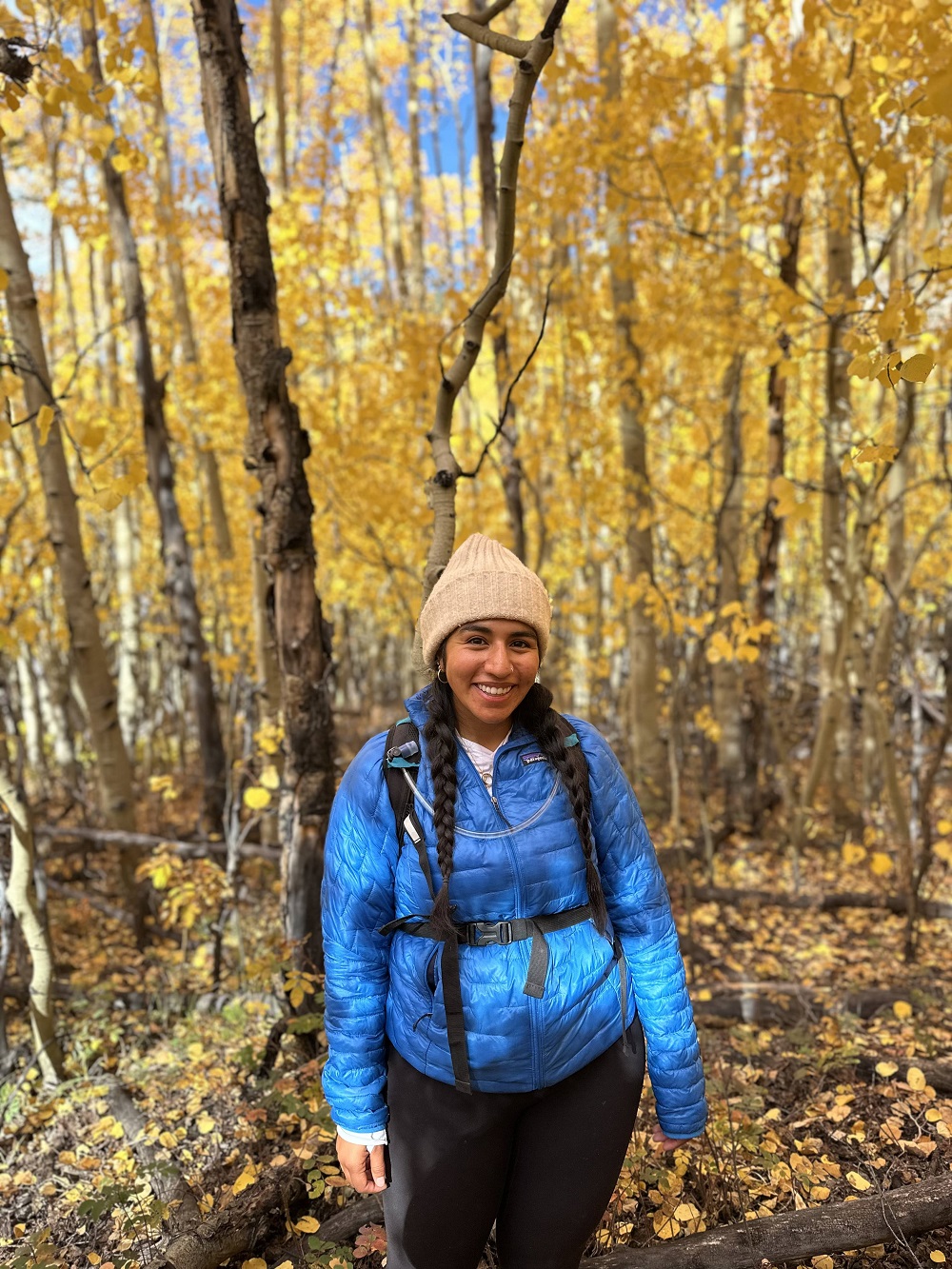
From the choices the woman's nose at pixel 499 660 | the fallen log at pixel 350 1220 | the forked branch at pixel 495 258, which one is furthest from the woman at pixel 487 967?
the forked branch at pixel 495 258

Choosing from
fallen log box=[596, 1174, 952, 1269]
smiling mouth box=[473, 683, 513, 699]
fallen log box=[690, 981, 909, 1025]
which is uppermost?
smiling mouth box=[473, 683, 513, 699]

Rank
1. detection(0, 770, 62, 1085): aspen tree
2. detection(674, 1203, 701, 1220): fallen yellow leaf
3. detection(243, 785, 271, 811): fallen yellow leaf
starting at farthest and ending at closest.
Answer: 1. detection(243, 785, 271, 811): fallen yellow leaf
2. detection(0, 770, 62, 1085): aspen tree
3. detection(674, 1203, 701, 1220): fallen yellow leaf

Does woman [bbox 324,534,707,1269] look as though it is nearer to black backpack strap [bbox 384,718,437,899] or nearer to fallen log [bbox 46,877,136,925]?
black backpack strap [bbox 384,718,437,899]

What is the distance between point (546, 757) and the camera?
5.07ft

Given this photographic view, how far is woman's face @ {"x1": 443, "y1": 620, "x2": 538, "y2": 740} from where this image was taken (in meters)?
1.51

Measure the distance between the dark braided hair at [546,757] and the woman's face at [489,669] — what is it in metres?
0.05

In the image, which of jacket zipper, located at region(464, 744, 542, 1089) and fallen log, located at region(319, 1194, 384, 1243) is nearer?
jacket zipper, located at region(464, 744, 542, 1089)

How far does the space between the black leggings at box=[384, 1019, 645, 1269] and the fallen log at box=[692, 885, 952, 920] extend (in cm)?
440

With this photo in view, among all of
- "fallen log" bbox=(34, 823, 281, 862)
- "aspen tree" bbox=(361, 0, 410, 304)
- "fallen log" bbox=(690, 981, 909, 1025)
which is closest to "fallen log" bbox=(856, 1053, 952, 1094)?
"fallen log" bbox=(690, 981, 909, 1025)

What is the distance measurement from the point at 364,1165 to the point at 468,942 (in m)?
0.52

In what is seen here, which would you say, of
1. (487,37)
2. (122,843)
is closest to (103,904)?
(122,843)

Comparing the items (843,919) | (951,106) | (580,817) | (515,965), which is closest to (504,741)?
(580,817)

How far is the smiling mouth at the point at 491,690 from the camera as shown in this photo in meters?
1.51

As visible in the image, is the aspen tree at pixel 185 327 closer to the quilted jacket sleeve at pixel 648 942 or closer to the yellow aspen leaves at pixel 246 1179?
the yellow aspen leaves at pixel 246 1179
